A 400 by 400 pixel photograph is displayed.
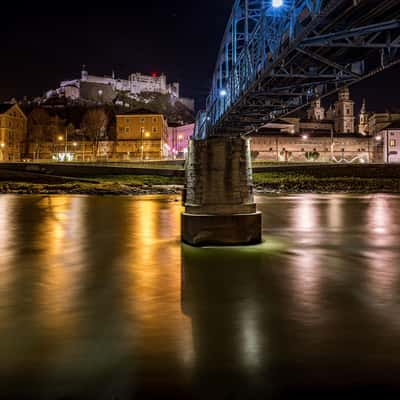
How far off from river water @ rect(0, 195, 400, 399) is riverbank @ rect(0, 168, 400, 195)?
33125mm

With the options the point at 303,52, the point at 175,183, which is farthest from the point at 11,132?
the point at 303,52

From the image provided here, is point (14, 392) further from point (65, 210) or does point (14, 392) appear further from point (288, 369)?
point (65, 210)

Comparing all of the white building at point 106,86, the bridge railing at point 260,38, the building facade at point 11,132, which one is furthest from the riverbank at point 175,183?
the white building at point 106,86

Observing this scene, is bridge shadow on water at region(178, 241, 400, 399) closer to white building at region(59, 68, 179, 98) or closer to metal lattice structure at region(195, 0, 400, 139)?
metal lattice structure at region(195, 0, 400, 139)

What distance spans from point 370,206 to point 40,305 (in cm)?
3014

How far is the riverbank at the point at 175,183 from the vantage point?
49812 mm

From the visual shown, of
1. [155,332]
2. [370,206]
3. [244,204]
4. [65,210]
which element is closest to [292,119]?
[370,206]

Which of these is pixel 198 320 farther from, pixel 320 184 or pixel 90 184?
pixel 320 184

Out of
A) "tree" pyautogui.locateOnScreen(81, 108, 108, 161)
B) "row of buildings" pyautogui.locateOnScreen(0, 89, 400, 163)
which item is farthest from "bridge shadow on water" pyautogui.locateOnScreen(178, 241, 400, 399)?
"tree" pyautogui.locateOnScreen(81, 108, 108, 161)

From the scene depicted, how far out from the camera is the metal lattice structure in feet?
29.7

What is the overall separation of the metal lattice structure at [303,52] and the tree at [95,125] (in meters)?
88.1

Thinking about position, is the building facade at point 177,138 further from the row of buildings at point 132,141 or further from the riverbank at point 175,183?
the riverbank at point 175,183

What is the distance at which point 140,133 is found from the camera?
107062mm

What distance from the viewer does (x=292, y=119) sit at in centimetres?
12731
